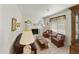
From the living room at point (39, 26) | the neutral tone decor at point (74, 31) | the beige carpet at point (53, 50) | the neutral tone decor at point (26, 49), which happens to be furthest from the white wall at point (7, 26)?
the neutral tone decor at point (74, 31)

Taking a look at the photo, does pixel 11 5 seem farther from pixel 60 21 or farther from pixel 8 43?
pixel 60 21

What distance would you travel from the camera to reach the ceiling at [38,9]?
171cm

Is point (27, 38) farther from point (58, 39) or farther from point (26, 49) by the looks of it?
point (58, 39)

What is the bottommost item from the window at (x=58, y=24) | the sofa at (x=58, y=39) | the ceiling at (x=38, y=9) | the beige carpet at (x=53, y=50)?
the beige carpet at (x=53, y=50)

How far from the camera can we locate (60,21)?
171 cm

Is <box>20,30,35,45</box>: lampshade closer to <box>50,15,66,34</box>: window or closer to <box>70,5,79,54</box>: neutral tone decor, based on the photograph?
<box>50,15,66,34</box>: window

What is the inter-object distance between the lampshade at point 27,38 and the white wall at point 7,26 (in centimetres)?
9

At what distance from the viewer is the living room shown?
1.68 metres

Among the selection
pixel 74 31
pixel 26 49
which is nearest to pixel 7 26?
pixel 26 49

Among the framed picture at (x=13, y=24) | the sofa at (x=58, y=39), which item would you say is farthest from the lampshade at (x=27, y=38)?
the sofa at (x=58, y=39)

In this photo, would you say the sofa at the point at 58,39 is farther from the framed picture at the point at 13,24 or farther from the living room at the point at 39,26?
the framed picture at the point at 13,24

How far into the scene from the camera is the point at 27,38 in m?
1.70

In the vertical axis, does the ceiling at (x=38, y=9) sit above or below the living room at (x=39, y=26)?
above

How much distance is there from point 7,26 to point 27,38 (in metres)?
0.35
